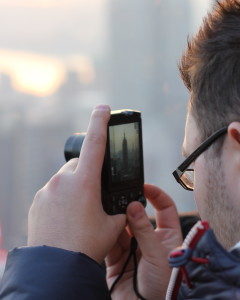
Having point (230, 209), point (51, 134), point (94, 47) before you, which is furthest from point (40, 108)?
point (230, 209)

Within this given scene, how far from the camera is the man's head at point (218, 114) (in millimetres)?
1063

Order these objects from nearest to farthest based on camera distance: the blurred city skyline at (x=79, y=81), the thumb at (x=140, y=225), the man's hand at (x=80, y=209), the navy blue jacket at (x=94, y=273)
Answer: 1. the navy blue jacket at (x=94, y=273)
2. the man's hand at (x=80, y=209)
3. the thumb at (x=140, y=225)
4. the blurred city skyline at (x=79, y=81)

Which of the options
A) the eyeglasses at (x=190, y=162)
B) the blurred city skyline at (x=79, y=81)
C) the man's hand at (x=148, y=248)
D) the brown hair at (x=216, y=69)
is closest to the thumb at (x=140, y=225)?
the man's hand at (x=148, y=248)

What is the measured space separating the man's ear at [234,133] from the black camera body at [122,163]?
0.88ft

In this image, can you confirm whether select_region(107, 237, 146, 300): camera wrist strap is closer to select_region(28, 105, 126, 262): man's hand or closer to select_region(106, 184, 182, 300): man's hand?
select_region(106, 184, 182, 300): man's hand

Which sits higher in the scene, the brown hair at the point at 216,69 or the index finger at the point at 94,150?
the brown hair at the point at 216,69

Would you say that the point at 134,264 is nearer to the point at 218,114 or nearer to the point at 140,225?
the point at 140,225

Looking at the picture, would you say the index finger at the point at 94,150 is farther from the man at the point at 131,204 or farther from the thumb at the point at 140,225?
the thumb at the point at 140,225

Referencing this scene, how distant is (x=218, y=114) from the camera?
1.13 m

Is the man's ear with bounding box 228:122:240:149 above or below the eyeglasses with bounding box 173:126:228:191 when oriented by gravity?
above

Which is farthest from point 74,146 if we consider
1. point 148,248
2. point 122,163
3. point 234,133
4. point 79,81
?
point 79,81

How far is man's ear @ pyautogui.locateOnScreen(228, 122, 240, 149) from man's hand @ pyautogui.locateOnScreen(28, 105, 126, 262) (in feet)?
0.86

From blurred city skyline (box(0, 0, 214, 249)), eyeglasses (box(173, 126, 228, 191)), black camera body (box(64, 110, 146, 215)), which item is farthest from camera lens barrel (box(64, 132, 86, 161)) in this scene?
blurred city skyline (box(0, 0, 214, 249))

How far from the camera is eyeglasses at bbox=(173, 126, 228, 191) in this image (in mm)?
1105
